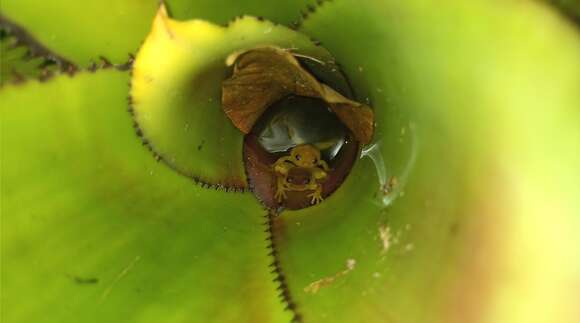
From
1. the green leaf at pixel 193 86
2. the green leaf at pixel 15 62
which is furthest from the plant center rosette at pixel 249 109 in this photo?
the green leaf at pixel 15 62

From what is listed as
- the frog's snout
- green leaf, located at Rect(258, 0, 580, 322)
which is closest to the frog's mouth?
the frog's snout

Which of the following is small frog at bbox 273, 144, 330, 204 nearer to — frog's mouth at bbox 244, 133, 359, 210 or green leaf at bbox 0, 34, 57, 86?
frog's mouth at bbox 244, 133, 359, 210

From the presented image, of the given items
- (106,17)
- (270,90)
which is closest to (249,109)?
(270,90)

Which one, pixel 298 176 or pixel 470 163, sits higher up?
pixel 470 163

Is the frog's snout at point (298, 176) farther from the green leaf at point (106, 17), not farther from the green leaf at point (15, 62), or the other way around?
the green leaf at point (15, 62)

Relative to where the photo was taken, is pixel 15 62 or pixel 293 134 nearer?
pixel 15 62

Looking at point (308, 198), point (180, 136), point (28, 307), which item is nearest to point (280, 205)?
point (308, 198)

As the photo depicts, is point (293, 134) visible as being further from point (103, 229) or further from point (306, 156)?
point (103, 229)
